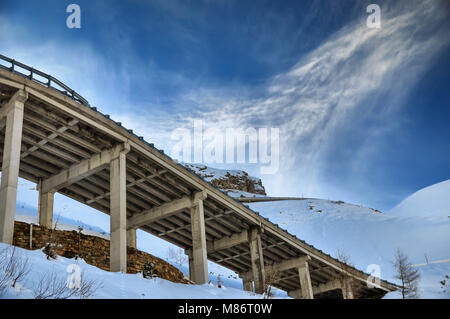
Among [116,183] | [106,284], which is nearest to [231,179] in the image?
[116,183]

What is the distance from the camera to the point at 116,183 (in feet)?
82.5

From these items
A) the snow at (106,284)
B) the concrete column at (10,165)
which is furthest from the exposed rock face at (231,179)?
the concrete column at (10,165)

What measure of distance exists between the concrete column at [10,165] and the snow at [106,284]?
6.05ft

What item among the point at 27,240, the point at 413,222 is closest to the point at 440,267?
the point at 413,222

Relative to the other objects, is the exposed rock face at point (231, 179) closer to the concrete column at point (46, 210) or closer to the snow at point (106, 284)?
the concrete column at point (46, 210)

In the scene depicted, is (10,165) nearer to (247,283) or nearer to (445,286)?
(247,283)

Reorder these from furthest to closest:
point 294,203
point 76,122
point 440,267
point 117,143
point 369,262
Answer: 1. point 294,203
2. point 369,262
3. point 440,267
4. point 117,143
5. point 76,122

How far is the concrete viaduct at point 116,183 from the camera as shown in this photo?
20.8m

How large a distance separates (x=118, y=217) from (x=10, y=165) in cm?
653

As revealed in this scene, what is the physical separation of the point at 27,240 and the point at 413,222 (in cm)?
7150

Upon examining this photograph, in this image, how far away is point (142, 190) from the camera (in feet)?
103

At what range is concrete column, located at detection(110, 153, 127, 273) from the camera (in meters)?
23.0
